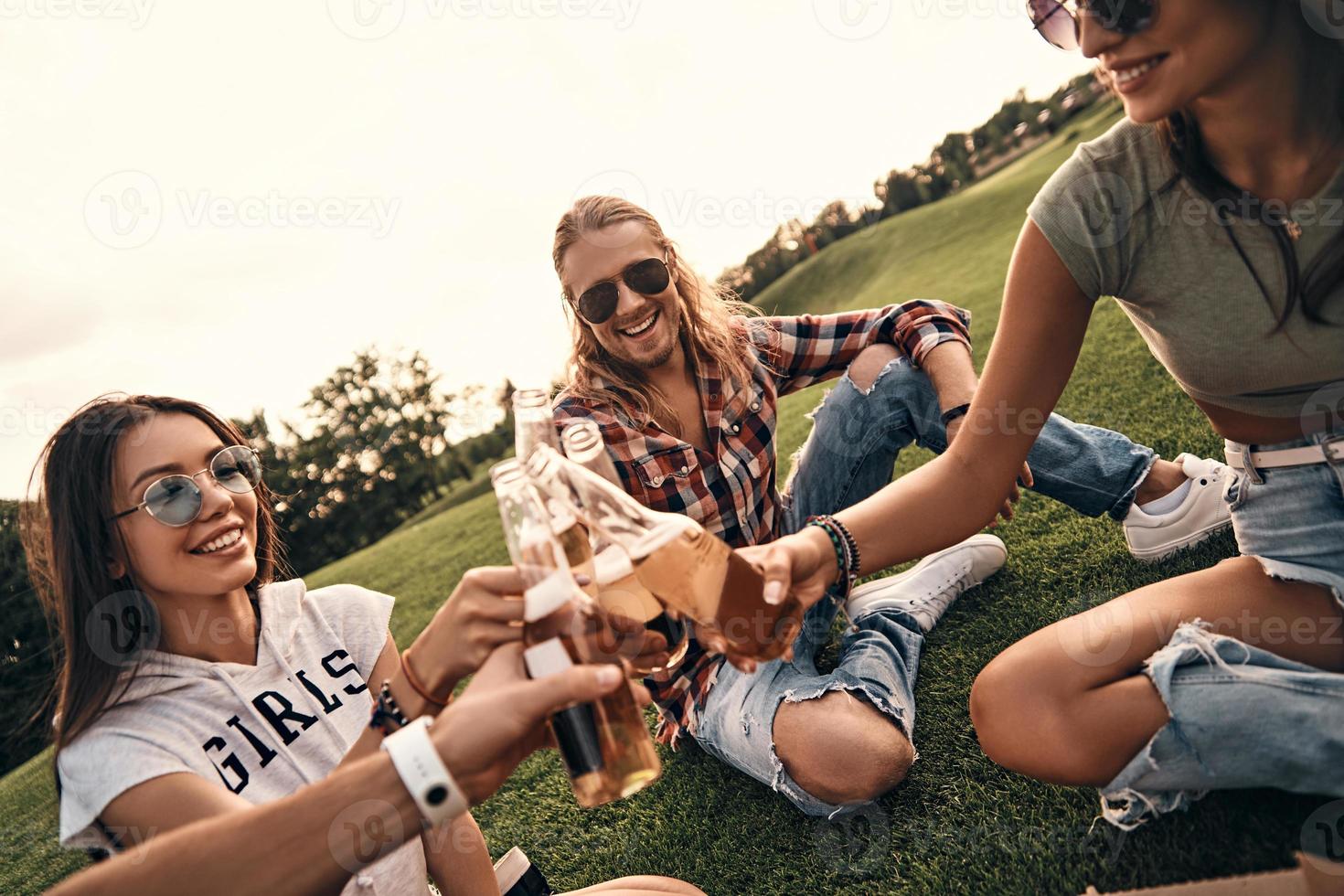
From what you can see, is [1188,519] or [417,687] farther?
[1188,519]

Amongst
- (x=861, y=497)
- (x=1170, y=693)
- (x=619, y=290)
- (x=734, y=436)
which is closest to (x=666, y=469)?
(x=734, y=436)

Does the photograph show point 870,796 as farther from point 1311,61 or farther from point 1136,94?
point 1311,61

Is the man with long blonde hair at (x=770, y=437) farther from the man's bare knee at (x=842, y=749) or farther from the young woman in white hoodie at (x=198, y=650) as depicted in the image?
the young woman in white hoodie at (x=198, y=650)

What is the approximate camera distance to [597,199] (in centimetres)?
340

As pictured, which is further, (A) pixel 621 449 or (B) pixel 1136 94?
(A) pixel 621 449

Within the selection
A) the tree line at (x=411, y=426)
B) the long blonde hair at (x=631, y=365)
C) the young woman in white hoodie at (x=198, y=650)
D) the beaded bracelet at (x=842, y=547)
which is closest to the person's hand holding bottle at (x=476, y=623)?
the young woman in white hoodie at (x=198, y=650)

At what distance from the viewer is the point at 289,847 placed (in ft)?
4.64

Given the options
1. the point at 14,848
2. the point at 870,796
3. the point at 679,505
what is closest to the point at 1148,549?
the point at 870,796

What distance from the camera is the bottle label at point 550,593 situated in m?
1.50

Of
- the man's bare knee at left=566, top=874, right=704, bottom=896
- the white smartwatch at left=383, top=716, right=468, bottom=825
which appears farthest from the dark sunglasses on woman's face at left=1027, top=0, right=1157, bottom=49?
the man's bare knee at left=566, top=874, right=704, bottom=896

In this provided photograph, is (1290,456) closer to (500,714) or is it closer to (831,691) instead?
(831,691)

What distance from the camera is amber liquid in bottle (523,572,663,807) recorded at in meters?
1.52

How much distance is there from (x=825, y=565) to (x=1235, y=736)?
91cm

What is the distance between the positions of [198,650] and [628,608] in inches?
52.6
